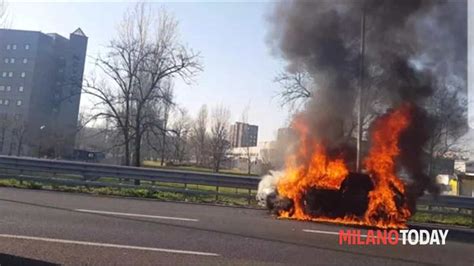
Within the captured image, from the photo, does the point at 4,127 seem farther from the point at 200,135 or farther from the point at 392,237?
the point at 392,237

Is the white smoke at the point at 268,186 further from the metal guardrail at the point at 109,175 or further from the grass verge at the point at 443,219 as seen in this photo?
the grass verge at the point at 443,219

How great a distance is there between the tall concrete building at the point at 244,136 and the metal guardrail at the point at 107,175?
170 feet

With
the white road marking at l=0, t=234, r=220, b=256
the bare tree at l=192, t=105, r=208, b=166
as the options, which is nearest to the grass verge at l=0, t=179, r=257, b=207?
the white road marking at l=0, t=234, r=220, b=256

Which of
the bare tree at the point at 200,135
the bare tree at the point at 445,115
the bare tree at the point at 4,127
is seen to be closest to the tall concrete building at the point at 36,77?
the bare tree at the point at 4,127

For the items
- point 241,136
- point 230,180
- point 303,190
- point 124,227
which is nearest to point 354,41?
point 303,190

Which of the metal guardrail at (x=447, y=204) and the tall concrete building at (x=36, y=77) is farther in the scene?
the tall concrete building at (x=36, y=77)

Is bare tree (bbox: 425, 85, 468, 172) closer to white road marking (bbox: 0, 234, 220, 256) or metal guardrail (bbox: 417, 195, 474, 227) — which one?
metal guardrail (bbox: 417, 195, 474, 227)

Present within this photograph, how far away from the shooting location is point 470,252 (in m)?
6.95

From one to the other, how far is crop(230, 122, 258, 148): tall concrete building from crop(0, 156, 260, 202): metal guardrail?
51.7m

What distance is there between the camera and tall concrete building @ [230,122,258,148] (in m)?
67.0

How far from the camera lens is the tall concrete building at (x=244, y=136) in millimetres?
67044

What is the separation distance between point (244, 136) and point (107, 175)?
5695 centimetres

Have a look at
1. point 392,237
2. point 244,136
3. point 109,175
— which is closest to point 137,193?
point 109,175

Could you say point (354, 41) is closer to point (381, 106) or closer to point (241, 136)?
point (381, 106)
